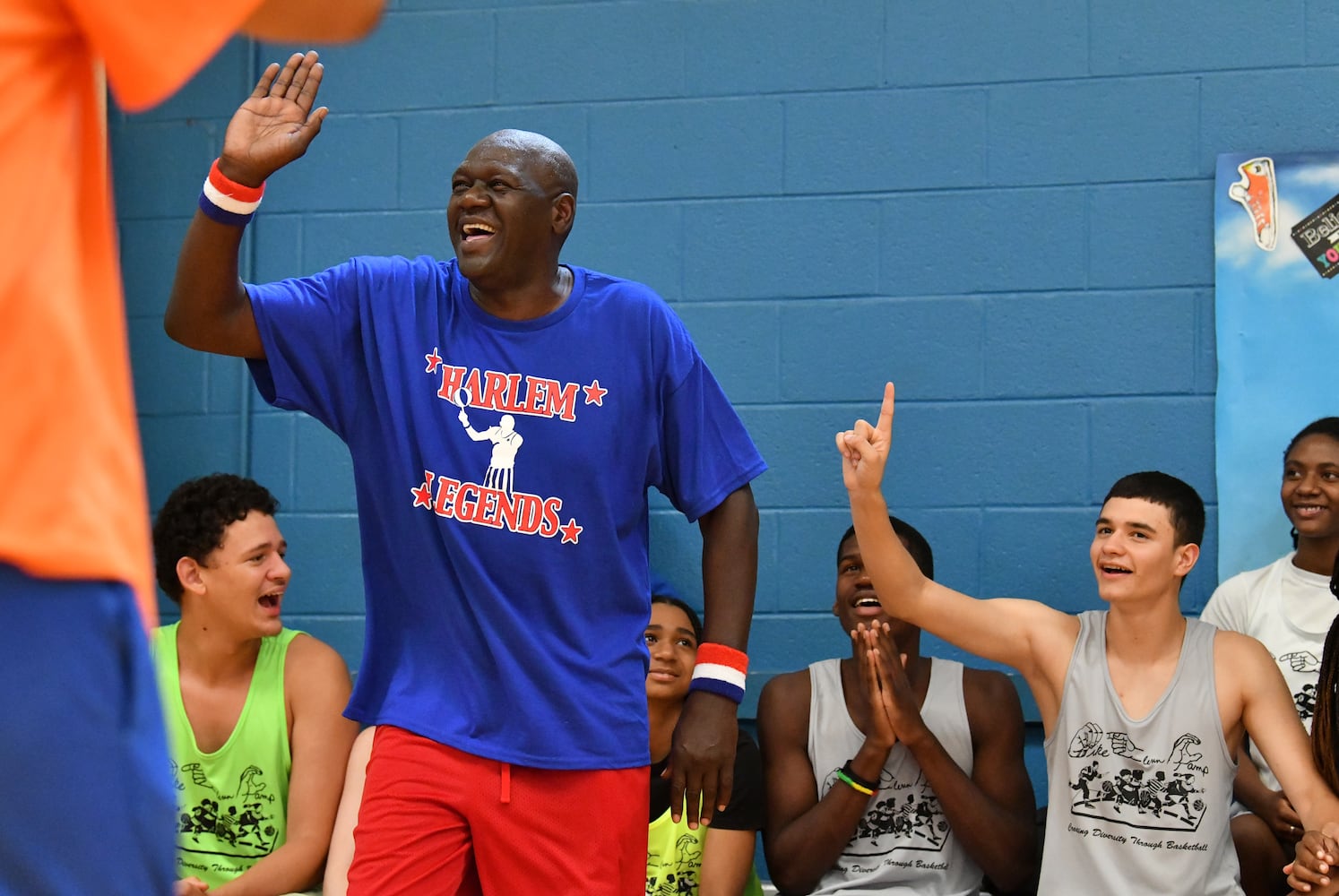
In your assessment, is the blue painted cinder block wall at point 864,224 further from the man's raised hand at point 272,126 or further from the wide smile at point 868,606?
the man's raised hand at point 272,126

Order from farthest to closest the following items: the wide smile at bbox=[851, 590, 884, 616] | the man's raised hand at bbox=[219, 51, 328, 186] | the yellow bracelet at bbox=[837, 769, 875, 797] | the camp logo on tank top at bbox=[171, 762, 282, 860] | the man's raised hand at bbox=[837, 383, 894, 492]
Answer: the wide smile at bbox=[851, 590, 884, 616] < the camp logo on tank top at bbox=[171, 762, 282, 860] < the yellow bracelet at bbox=[837, 769, 875, 797] < the man's raised hand at bbox=[837, 383, 894, 492] < the man's raised hand at bbox=[219, 51, 328, 186]

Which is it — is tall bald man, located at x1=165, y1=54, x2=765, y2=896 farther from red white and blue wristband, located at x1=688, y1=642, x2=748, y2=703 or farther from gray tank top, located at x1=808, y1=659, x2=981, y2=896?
gray tank top, located at x1=808, y1=659, x2=981, y2=896

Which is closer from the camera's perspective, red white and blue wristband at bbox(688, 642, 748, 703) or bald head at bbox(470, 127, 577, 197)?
red white and blue wristband at bbox(688, 642, 748, 703)

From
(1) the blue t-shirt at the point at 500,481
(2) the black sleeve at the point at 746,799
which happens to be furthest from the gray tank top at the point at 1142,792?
(1) the blue t-shirt at the point at 500,481

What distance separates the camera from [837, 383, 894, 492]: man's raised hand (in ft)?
11.4

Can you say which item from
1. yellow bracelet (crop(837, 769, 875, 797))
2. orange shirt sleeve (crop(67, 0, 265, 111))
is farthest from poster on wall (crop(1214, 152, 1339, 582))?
orange shirt sleeve (crop(67, 0, 265, 111))

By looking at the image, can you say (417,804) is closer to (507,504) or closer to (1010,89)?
(507,504)

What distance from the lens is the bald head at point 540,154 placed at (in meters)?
2.91

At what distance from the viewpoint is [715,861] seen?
12.4ft

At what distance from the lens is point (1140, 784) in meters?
3.56

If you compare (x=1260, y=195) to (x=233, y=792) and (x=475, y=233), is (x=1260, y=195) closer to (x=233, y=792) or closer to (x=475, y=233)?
(x=475, y=233)

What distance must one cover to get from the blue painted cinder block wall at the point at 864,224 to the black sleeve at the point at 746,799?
21.7 inches

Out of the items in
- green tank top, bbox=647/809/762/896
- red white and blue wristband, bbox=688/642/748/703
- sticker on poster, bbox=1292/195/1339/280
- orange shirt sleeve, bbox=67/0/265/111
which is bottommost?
green tank top, bbox=647/809/762/896

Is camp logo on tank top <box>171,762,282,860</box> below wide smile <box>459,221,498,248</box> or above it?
below
